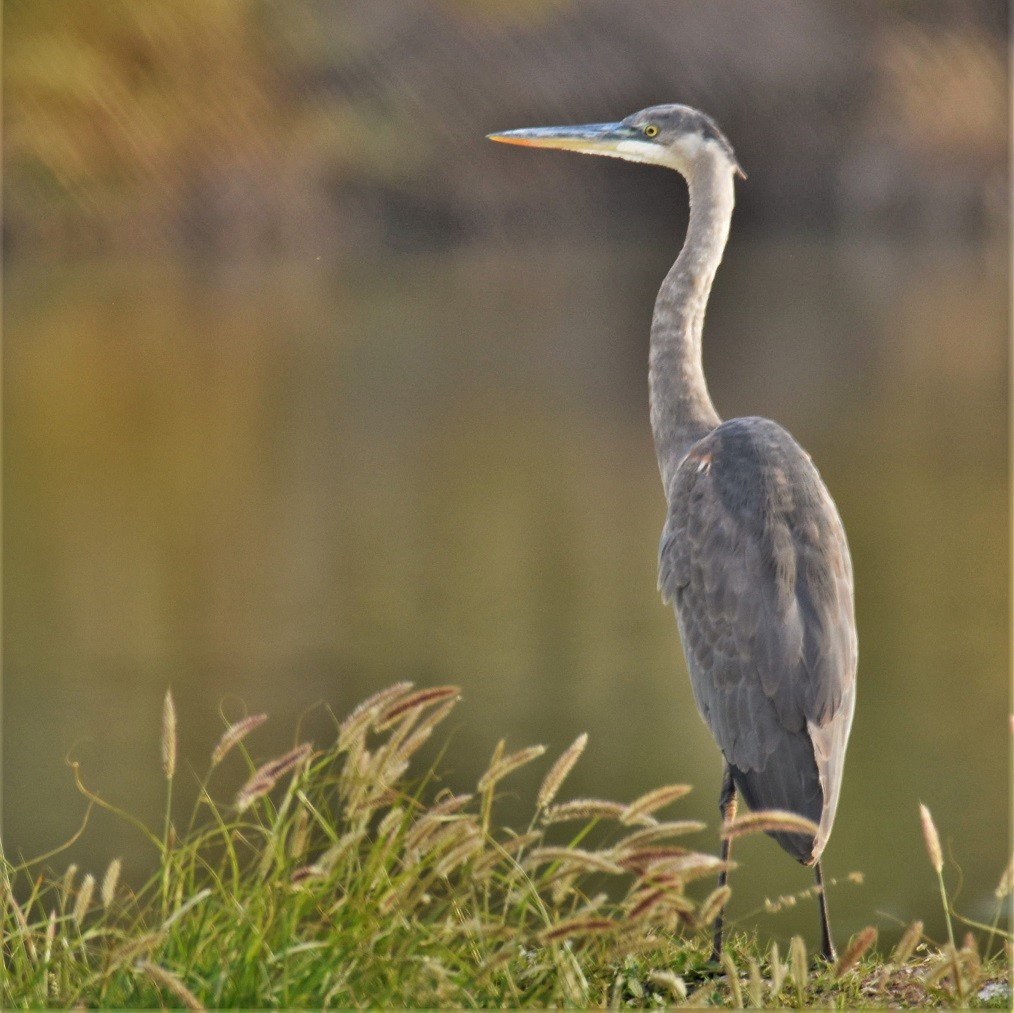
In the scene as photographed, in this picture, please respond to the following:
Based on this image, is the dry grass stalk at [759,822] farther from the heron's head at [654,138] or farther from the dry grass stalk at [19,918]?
the heron's head at [654,138]

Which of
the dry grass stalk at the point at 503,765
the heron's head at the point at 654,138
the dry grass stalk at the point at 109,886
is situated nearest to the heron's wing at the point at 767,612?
the dry grass stalk at the point at 503,765

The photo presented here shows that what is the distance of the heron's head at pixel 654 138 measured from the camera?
4863 millimetres

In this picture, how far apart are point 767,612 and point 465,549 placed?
780 centimetres

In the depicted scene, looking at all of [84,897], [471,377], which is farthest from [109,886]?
[471,377]

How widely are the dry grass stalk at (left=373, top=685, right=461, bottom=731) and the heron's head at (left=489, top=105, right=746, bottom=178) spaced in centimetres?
243

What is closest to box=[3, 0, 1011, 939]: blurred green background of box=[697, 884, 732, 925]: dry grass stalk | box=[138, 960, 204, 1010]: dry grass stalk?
box=[697, 884, 732, 925]: dry grass stalk

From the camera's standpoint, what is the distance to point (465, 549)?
38.0 ft

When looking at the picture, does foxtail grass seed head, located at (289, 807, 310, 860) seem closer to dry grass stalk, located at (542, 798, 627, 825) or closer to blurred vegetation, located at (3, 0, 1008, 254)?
dry grass stalk, located at (542, 798, 627, 825)

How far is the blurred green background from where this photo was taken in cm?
813

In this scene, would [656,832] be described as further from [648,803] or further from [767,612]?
[767,612]

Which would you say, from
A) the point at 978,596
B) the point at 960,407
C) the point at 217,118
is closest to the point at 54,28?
the point at 217,118

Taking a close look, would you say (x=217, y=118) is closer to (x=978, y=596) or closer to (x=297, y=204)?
(x=297, y=204)

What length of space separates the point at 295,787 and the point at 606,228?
33.9 metres

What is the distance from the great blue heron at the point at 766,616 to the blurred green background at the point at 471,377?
2.36ft
